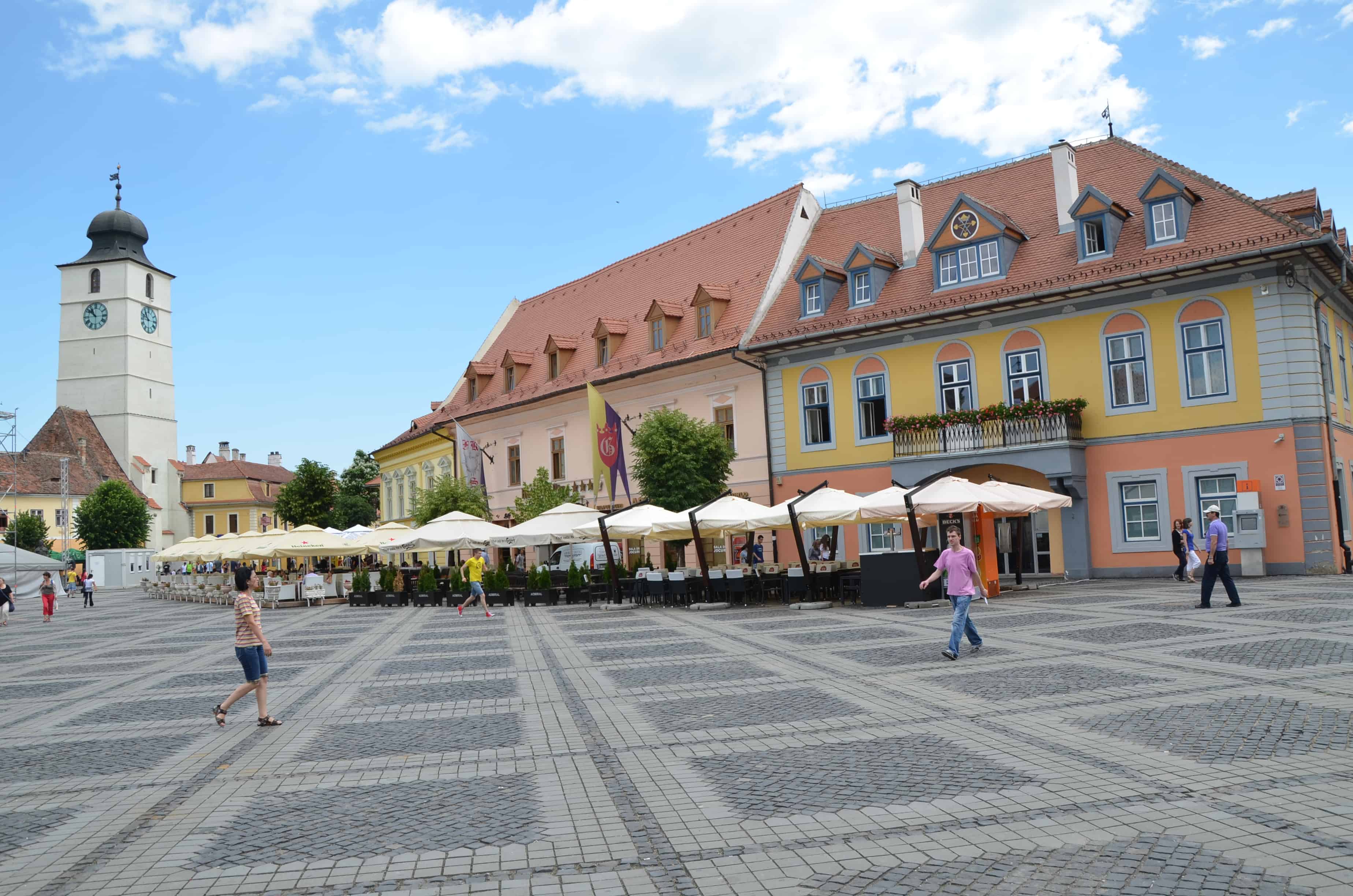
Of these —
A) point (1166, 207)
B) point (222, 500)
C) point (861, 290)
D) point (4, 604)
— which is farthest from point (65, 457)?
point (1166, 207)

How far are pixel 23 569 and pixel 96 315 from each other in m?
48.3

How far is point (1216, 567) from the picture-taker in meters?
17.7

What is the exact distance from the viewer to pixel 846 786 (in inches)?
281

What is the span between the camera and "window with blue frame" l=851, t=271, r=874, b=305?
33.5 m

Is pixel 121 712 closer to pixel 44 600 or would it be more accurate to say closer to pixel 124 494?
pixel 44 600

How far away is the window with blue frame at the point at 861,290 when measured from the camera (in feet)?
110

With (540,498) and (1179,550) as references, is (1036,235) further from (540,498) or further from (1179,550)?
(540,498)

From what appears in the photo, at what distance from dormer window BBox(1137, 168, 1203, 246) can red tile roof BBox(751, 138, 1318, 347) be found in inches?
9.4

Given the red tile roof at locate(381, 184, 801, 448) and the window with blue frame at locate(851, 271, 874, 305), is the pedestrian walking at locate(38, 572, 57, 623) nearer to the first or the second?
the red tile roof at locate(381, 184, 801, 448)

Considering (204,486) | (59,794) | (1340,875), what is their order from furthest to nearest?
1. (204,486)
2. (59,794)
3. (1340,875)

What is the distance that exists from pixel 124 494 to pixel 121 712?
76.9m

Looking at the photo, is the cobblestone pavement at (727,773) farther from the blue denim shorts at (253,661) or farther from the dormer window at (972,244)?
the dormer window at (972,244)

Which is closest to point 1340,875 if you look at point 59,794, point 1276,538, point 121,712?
point 59,794

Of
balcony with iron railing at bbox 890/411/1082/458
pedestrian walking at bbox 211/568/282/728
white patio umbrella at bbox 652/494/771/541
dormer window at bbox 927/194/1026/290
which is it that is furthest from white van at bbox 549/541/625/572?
pedestrian walking at bbox 211/568/282/728
